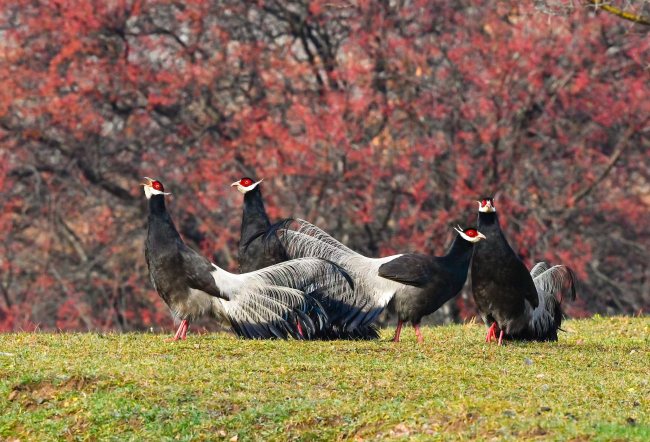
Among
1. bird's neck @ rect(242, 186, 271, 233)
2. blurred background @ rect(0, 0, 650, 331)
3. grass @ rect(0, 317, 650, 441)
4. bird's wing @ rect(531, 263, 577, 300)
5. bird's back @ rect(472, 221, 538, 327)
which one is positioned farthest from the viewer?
blurred background @ rect(0, 0, 650, 331)

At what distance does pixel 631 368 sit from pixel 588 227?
54.0 ft

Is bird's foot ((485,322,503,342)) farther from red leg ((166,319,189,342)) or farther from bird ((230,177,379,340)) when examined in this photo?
red leg ((166,319,189,342))

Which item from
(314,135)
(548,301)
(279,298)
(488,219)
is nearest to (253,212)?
(279,298)

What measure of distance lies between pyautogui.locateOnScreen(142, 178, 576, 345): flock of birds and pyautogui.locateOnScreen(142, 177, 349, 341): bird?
0.04 feet

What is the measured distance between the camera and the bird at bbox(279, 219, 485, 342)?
45.5 feet

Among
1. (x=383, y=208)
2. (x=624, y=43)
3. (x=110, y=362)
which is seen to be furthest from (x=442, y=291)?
(x=624, y=43)

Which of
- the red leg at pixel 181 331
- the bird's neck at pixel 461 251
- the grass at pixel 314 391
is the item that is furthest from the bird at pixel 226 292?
the bird's neck at pixel 461 251

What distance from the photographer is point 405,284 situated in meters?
14.0

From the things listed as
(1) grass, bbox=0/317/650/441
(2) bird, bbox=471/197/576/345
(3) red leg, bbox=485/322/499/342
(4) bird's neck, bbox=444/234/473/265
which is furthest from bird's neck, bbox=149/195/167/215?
(3) red leg, bbox=485/322/499/342

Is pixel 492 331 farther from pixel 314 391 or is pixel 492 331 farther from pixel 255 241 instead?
pixel 314 391

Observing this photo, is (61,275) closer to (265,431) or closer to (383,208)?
(383,208)

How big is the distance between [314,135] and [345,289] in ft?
43.5

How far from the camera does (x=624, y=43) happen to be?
28109mm

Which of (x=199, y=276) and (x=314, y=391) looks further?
(x=199, y=276)
